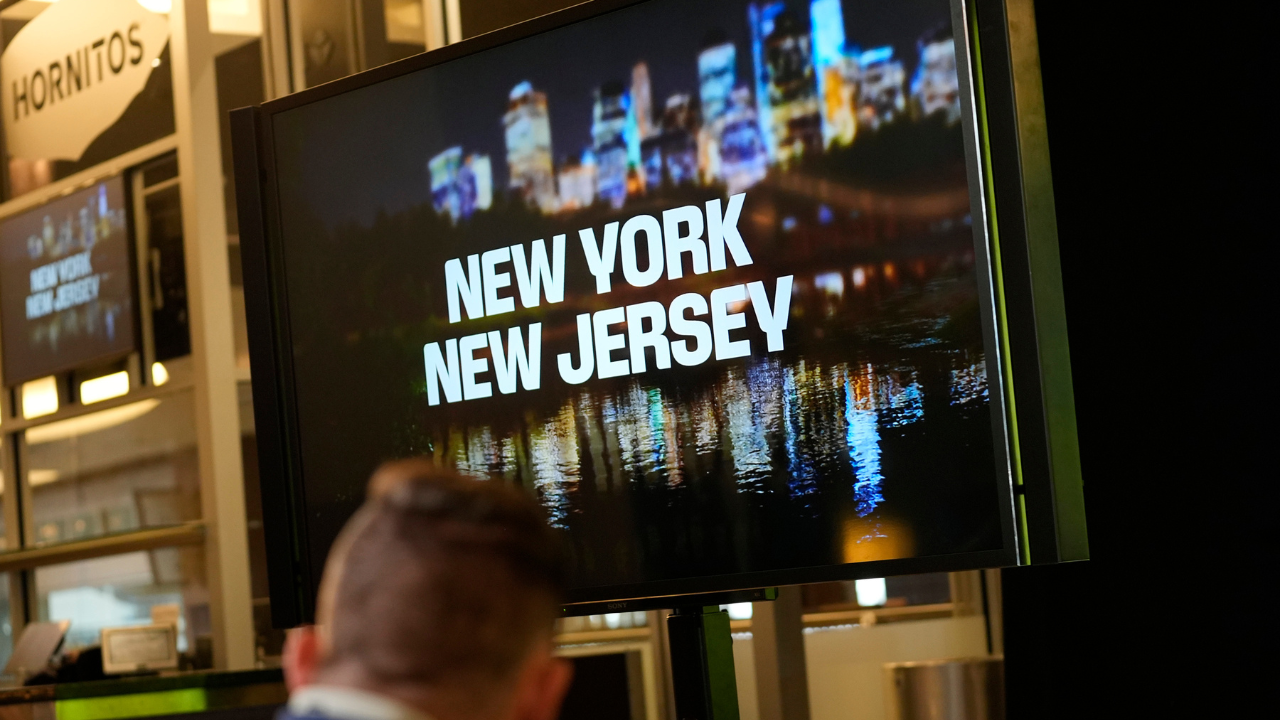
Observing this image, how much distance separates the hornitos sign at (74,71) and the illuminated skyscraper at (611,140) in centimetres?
274

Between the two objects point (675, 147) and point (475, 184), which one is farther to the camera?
point (475, 184)

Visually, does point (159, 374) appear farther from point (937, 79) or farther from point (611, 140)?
point (937, 79)

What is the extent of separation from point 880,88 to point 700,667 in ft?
2.76

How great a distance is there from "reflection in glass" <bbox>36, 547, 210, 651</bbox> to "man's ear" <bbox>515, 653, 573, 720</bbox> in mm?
3537

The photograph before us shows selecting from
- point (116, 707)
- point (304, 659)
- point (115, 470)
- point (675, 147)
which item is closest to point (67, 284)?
point (115, 470)

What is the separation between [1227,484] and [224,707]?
2.05 metres

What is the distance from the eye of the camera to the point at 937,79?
5.78 feet

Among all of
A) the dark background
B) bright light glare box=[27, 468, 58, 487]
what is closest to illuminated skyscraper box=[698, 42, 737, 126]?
the dark background

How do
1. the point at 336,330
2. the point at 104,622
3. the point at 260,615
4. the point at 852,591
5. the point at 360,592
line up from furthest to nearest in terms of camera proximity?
the point at 104,622 < the point at 260,615 < the point at 852,591 < the point at 336,330 < the point at 360,592

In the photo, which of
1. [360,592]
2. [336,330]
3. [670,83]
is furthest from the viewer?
[336,330]

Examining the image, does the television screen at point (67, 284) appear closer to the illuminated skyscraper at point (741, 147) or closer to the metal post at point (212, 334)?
the metal post at point (212, 334)

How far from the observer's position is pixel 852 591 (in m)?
2.79

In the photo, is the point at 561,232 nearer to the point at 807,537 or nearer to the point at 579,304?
the point at 579,304

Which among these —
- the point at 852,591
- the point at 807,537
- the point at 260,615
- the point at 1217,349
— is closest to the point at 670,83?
the point at 807,537
